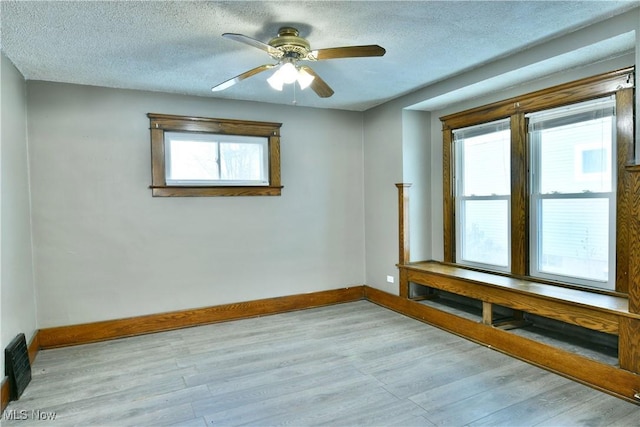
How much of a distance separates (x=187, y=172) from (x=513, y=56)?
11.4 ft

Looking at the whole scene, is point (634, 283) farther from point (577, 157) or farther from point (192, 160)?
point (192, 160)

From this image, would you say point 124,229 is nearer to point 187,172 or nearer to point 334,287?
point 187,172

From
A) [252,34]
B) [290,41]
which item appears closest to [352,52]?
[290,41]

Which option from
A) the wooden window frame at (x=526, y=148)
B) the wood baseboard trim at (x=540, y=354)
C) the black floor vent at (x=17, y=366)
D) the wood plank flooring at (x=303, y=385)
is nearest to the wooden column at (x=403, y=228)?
the wood baseboard trim at (x=540, y=354)

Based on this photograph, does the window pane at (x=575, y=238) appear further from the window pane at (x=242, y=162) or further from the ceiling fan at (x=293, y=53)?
the window pane at (x=242, y=162)

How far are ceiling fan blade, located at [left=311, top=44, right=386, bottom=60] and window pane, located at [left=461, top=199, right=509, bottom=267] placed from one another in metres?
2.44

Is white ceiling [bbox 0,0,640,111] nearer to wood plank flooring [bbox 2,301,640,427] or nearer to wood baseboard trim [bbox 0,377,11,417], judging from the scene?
wood baseboard trim [bbox 0,377,11,417]

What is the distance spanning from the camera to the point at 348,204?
5.30 metres

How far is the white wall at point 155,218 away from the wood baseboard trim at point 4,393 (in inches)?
46.8

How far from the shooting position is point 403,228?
4680 mm

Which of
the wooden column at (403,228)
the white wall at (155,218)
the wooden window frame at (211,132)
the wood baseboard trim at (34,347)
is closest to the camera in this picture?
the wood baseboard trim at (34,347)

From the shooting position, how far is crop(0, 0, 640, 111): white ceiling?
239 centimetres

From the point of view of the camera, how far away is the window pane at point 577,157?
10.3 feet

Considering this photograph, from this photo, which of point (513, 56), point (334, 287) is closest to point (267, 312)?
point (334, 287)
